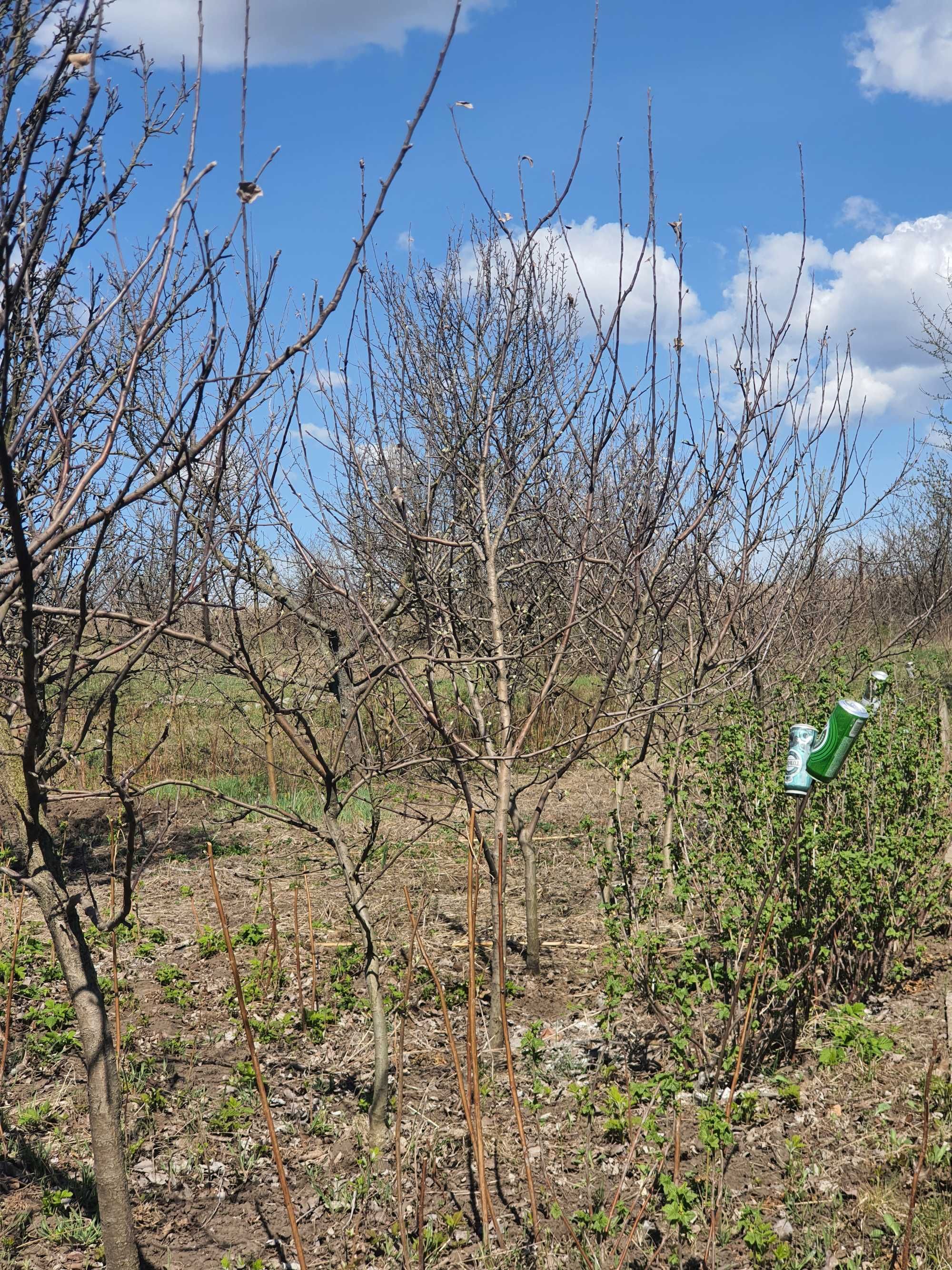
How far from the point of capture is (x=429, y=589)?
14.1 feet

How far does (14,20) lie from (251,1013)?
401cm

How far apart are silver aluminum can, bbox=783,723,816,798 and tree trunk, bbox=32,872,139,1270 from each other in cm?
172

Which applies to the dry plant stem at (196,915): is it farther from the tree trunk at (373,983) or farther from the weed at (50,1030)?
the tree trunk at (373,983)

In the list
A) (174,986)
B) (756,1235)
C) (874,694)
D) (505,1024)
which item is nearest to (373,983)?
(505,1024)

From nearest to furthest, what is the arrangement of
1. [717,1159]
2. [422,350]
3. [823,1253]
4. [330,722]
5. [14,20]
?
[14,20], [717,1159], [823,1253], [422,350], [330,722]

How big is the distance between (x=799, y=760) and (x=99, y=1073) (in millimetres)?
1832

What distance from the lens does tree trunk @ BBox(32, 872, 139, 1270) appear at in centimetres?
206

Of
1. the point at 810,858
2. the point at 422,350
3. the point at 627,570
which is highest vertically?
the point at 422,350

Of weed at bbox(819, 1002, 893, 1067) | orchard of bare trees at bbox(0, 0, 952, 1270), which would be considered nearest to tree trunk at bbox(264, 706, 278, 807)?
orchard of bare trees at bbox(0, 0, 952, 1270)

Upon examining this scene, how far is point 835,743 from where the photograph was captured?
2377 millimetres

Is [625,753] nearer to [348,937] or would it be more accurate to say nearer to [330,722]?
[348,937]

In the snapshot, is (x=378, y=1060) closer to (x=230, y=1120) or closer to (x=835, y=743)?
(x=230, y=1120)

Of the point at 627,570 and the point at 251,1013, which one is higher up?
the point at 627,570

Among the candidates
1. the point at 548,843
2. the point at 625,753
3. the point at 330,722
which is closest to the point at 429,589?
the point at 625,753
